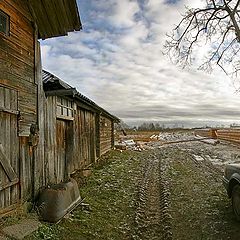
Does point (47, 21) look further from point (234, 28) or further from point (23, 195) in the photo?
point (234, 28)

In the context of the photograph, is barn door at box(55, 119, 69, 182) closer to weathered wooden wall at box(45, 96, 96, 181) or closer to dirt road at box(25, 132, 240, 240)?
weathered wooden wall at box(45, 96, 96, 181)

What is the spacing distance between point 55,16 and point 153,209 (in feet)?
18.3

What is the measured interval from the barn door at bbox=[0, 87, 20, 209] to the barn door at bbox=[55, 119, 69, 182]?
Answer: 93.4 inches

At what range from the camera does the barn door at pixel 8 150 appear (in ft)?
18.1

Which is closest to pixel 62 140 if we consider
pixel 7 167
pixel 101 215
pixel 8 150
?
pixel 101 215

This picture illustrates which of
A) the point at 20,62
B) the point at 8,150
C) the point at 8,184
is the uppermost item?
the point at 20,62

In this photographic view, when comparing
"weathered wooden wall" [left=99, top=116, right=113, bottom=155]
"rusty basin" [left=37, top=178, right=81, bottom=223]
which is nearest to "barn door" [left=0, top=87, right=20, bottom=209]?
"rusty basin" [left=37, top=178, right=81, bottom=223]

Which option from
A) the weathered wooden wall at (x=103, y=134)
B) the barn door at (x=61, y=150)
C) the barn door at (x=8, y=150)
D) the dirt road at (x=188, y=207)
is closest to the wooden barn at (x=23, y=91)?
the barn door at (x=8, y=150)

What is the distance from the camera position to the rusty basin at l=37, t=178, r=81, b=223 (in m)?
6.14

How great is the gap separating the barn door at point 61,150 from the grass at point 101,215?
832 mm

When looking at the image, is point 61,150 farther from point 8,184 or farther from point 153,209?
point 153,209

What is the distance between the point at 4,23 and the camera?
5898 millimetres

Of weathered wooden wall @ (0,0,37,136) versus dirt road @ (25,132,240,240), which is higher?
weathered wooden wall @ (0,0,37,136)

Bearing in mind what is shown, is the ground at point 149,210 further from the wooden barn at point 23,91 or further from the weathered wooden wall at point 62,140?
the wooden barn at point 23,91
